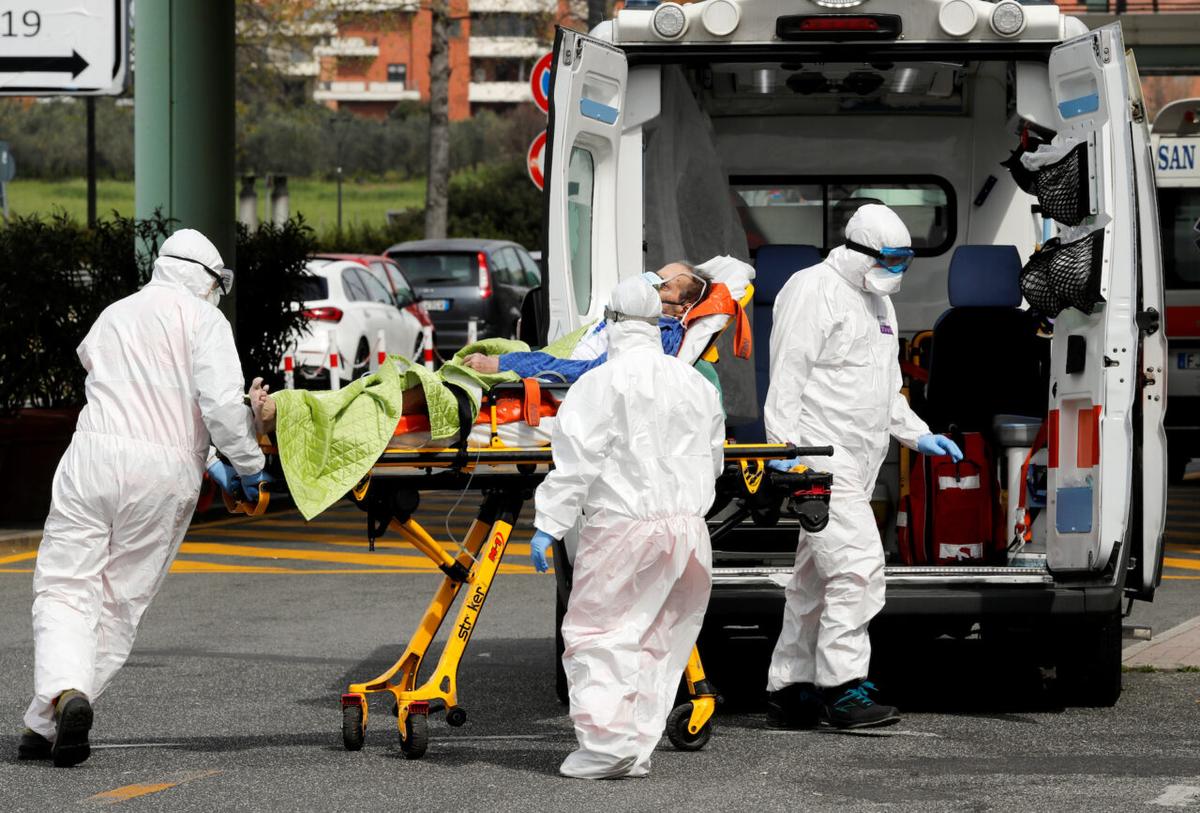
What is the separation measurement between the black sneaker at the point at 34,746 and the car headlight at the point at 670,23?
3421 mm

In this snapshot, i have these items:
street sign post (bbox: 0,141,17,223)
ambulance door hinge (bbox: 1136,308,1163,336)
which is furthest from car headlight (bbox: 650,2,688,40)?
street sign post (bbox: 0,141,17,223)

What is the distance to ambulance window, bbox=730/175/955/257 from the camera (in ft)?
38.2

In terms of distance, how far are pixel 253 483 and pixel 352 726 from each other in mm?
883

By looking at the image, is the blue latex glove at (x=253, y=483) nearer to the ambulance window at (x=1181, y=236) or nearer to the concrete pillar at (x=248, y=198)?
the ambulance window at (x=1181, y=236)

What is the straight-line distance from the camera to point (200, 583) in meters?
12.4

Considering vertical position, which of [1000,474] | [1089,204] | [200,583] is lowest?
[200,583]

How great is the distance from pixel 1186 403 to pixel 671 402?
1089 centimetres

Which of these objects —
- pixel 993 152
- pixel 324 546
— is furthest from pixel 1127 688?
pixel 324 546

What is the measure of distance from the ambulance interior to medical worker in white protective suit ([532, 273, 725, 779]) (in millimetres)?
1786

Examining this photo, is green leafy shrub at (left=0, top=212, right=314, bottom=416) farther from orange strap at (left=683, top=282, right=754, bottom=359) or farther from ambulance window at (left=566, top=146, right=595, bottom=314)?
orange strap at (left=683, top=282, right=754, bottom=359)

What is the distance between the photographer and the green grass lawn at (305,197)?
6159 centimetres

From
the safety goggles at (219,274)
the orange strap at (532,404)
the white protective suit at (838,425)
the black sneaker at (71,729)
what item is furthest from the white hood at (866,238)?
the black sneaker at (71,729)

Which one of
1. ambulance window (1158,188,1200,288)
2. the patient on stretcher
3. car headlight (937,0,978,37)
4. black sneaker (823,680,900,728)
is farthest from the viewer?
ambulance window (1158,188,1200,288)

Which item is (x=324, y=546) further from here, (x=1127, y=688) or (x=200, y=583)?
(x=1127, y=688)
